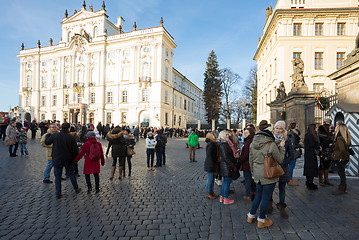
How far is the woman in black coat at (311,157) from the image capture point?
5.84 metres

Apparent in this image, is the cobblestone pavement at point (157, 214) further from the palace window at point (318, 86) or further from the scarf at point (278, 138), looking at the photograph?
the palace window at point (318, 86)

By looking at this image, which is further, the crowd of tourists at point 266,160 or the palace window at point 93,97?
the palace window at point 93,97

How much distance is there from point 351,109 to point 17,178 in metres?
11.3

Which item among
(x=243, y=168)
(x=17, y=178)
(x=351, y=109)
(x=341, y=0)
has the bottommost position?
(x=17, y=178)

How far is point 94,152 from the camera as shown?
5.72 m

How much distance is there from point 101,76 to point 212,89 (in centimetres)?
2292

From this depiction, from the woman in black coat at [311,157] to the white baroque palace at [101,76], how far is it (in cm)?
3369

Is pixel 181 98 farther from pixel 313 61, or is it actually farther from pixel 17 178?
pixel 17 178

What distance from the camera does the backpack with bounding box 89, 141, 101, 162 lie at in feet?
18.6

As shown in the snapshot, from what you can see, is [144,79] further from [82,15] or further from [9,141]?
[9,141]

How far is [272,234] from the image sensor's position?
3420 mm

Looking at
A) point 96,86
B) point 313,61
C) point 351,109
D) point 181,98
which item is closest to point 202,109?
point 181,98

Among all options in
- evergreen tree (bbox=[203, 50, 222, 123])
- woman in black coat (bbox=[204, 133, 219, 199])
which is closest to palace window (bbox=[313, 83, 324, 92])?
evergreen tree (bbox=[203, 50, 222, 123])

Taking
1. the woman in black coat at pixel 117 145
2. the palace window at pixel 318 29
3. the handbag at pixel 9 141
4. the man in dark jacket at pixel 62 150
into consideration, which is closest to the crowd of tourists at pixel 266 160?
the woman in black coat at pixel 117 145
